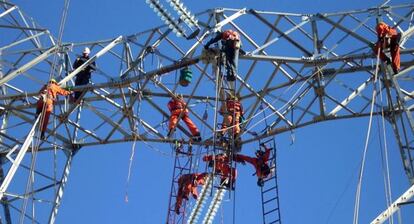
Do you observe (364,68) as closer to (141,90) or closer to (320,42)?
(320,42)

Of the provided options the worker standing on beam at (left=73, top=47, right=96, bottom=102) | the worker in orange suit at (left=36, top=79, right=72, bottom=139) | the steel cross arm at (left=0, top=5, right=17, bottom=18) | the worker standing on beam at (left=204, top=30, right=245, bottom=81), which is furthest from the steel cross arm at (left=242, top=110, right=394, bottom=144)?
the steel cross arm at (left=0, top=5, right=17, bottom=18)

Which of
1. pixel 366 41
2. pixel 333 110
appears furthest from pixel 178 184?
pixel 366 41

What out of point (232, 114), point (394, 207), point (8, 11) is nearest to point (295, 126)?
point (232, 114)

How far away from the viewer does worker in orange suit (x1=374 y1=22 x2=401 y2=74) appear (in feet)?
84.2

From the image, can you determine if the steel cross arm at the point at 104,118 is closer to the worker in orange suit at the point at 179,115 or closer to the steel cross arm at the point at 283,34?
the worker in orange suit at the point at 179,115

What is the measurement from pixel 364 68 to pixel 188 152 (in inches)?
244

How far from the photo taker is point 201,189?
30156 mm

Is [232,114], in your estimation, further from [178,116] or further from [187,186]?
[187,186]

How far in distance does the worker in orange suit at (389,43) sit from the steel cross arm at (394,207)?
4043 mm

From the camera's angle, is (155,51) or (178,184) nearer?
(155,51)

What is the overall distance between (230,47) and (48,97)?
18.4ft

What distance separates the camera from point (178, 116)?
2994 centimetres

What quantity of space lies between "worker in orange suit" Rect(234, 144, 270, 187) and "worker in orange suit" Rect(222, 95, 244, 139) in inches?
45.9

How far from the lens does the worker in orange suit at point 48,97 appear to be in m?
28.3
